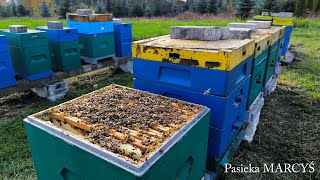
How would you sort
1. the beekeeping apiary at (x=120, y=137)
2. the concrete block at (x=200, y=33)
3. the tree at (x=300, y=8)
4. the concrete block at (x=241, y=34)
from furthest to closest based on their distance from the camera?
the tree at (x=300, y=8) → the concrete block at (x=241, y=34) → the concrete block at (x=200, y=33) → the beekeeping apiary at (x=120, y=137)

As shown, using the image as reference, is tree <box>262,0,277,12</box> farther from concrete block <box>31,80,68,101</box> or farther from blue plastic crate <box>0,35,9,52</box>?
blue plastic crate <box>0,35,9,52</box>

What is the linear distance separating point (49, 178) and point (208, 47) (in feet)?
4.64

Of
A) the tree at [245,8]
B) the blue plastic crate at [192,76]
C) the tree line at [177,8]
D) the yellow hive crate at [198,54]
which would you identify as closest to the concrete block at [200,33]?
the yellow hive crate at [198,54]

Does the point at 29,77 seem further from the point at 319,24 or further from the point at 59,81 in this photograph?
the point at 319,24

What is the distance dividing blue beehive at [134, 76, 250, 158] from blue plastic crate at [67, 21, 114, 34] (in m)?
2.96

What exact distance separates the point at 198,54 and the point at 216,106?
1.33ft

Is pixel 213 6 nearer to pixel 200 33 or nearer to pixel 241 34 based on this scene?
pixel 241 34

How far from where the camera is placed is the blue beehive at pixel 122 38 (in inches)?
215

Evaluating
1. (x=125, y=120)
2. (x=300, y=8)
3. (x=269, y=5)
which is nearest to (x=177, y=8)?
(x=269, y=5)

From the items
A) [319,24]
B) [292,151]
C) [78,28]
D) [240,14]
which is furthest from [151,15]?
[292,151]

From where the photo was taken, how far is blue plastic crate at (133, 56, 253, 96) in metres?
1.75

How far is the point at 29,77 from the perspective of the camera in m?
3.90

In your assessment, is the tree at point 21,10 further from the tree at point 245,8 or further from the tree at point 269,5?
the tree at point 269,5

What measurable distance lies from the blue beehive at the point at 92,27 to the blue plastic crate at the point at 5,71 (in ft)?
5.24
